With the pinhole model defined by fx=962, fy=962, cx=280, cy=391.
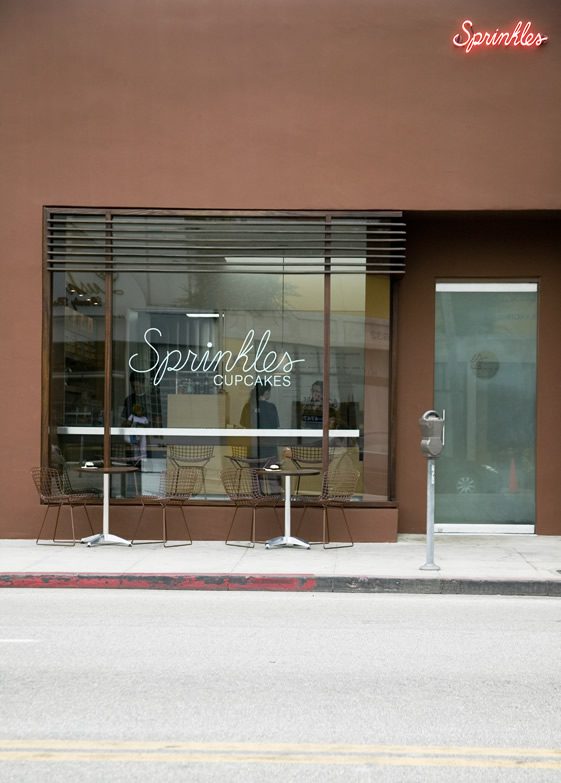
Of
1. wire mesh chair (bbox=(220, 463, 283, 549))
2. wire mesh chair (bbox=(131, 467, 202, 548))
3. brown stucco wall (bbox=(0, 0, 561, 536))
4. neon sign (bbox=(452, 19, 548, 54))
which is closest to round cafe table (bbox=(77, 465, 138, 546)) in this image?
wire mesh chair (bbox=(131, 467, 202, 548))

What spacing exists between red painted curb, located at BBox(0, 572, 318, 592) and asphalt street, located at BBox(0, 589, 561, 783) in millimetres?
648

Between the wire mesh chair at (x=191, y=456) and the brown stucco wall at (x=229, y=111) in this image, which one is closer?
the brown stucco wall at (x=229, y=111)

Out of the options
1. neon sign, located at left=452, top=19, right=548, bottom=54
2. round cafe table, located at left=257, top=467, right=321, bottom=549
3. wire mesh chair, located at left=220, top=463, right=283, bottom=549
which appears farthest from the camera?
neon sign, located at left=452, top=19, right=548, bottom=54

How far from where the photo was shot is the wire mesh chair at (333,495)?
1210 centimetres

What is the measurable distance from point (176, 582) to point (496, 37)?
796cm

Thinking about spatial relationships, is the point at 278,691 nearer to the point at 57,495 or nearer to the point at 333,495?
the point at 333,495

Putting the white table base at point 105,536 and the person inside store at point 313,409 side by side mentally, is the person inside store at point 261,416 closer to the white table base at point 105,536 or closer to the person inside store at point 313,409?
the person inside store at point 313,409

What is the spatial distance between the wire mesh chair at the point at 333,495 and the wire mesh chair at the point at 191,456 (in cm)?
133

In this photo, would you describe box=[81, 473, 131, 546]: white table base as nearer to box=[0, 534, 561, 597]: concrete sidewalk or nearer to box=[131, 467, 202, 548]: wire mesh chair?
box=[0, 534, 561, 597]: concrete sidewalk

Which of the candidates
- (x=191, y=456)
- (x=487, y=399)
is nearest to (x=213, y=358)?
(x=191, y=456)

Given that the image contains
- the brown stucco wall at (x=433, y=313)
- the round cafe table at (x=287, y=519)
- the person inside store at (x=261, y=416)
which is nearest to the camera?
the round cafe table at (x=287, y=519)

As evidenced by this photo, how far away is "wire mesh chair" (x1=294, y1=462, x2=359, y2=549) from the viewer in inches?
476

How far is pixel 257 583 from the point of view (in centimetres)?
1002

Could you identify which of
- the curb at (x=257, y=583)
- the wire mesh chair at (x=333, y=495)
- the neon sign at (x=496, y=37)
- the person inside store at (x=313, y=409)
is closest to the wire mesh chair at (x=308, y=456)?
the wire mesh chair at (x=333, y=495)
